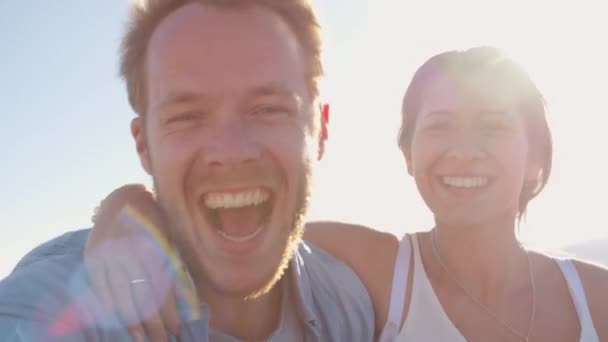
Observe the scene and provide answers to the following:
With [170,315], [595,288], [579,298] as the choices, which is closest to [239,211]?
[170,315]

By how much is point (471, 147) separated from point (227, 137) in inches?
70.2

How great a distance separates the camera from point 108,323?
2.17 m

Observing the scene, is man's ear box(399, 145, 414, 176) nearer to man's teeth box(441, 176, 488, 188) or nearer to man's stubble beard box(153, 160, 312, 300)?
man's teeth box(441, 176, 488, 188)

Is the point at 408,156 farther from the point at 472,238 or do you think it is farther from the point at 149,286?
the point at 149,286

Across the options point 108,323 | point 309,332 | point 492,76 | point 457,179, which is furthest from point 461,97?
point 108,323

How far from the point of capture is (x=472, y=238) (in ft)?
12.9

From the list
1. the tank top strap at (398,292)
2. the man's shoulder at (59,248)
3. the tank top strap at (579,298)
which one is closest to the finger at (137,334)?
the man's shoulder at (59,248)

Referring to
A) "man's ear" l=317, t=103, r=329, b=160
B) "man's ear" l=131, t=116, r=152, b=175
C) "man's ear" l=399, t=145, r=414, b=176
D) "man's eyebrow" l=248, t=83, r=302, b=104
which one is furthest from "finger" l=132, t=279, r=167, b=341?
"man's ear" l=399, t=145, r=414, b=176

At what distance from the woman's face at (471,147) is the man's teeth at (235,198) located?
148cm

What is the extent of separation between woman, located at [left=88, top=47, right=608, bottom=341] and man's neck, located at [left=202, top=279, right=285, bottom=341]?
93 centimetres

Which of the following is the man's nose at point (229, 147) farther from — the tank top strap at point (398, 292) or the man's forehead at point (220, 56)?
the tank top strap at point (398, 292)

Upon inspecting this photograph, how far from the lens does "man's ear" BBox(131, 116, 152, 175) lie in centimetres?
289

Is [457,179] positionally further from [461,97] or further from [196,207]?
[196,207]

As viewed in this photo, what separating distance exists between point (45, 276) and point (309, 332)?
4.11ft
